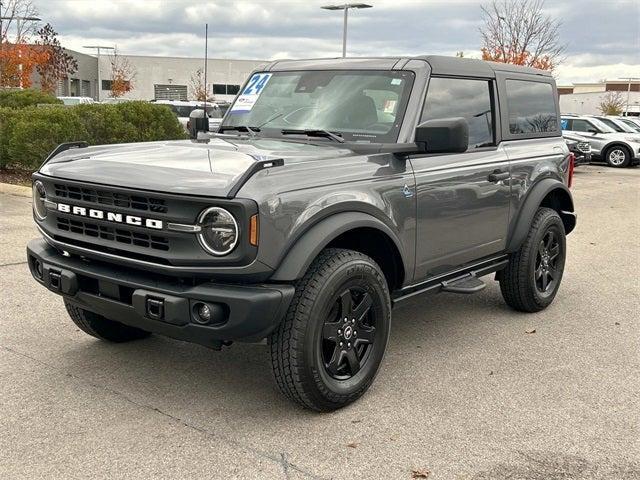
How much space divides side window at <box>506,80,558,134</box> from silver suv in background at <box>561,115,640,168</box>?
17109 mm

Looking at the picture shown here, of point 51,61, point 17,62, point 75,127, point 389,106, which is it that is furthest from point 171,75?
point 389,106

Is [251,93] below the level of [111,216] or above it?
above

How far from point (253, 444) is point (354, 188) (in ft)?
4.55


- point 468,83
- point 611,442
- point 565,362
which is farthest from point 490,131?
point 611,442

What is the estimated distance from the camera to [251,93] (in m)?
5.05

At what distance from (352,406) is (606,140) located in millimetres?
20733

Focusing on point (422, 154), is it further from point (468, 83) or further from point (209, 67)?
point (209, 67)

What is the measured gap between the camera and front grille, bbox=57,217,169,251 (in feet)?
10.9

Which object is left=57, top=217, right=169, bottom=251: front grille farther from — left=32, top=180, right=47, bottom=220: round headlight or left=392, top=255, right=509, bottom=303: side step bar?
left=392, top=255, right=509, bottom=303: side step bar

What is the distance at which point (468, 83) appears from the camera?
4836mm

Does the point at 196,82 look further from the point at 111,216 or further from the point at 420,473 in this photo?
the point at 420,473

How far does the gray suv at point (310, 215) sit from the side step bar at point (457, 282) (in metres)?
0.01

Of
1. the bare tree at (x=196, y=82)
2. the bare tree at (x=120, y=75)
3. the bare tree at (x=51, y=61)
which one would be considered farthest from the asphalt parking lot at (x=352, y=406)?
the bare tree at (x=196, y=82)

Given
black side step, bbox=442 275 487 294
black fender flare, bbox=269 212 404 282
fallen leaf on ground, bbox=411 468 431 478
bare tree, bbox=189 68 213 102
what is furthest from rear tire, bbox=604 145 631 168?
bare tree, bbox=189 68 213 102
